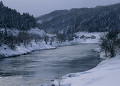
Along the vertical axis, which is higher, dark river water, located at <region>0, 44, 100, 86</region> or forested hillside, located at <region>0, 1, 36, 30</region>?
forested hillside, located at <region>0, 1, 36, 30</region>

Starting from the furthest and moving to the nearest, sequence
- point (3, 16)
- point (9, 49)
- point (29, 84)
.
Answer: point (3, 16), point (9, 49), point (29, 84)

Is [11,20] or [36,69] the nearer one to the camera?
[36,69]

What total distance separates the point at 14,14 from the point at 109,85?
16488cm

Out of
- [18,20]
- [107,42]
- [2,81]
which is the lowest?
[2,81]

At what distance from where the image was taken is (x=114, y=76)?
31531 mm

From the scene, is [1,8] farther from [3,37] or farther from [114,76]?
[114,76]

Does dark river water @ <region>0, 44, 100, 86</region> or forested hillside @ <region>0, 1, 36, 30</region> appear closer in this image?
dark river water @ <region>0, 44, 100, 86</region>

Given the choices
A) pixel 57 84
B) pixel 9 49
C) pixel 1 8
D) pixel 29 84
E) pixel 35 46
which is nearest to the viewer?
pixel 57 84

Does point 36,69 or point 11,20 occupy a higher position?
point 11,20

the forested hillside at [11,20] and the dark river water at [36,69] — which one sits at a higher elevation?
the forested hillside at [11,20]

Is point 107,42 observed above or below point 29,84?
above

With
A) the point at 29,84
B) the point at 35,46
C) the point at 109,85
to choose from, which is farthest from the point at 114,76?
the point at 35,46

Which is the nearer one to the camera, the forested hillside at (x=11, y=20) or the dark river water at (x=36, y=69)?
the dark river water at (x=36, y=69)

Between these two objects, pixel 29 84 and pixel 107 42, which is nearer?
pixel 29 84
